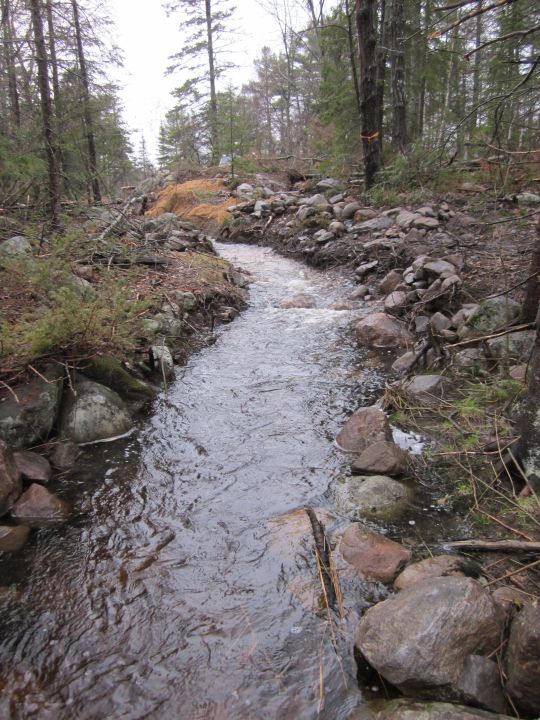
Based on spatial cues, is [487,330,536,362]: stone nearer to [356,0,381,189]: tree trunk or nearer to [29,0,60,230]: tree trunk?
[29,0,60,230]: tree trunk

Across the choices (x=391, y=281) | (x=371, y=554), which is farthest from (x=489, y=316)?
(x=371, y=554)

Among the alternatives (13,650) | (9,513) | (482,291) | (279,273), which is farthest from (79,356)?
(279,273)

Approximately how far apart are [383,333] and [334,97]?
10193 millimetres

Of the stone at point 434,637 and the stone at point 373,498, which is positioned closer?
the stone at point 434,637

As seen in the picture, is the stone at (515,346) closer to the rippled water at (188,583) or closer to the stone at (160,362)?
the rippled water at (188,583)

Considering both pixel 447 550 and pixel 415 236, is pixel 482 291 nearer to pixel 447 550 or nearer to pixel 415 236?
pixel 415 236

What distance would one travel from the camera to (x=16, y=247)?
6.39 m

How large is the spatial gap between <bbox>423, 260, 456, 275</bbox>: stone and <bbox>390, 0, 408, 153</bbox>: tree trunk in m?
6.49

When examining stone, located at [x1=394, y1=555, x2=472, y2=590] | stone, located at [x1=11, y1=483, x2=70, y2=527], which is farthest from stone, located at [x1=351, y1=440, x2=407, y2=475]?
stone, located at [x1=11, y1=483, x2=70, y2=527]

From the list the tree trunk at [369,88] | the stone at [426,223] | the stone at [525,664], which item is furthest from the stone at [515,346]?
the tree trunk at [369,88]

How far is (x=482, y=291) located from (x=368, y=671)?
18.6ft

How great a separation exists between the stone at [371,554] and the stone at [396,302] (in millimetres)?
4774

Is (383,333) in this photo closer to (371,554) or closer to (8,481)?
(371,554)

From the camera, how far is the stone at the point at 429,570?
2830 millimetres
